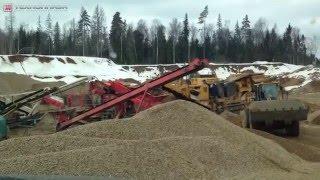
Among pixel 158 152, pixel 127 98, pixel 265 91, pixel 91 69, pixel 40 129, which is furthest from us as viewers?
pixel 91 69

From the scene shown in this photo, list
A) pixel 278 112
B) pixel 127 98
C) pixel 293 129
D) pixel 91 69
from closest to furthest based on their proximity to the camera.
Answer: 1. pixel 278 112
2. pixel 127 98
3. pixel 293 129
4. pixel 91 69

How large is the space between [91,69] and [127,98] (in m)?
56.0

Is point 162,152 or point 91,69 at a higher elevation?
point 91,69

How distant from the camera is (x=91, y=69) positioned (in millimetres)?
74188

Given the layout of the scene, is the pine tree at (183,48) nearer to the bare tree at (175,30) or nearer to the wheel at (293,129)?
the bare tree at (175,30)

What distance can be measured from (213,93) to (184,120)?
12626 millimetres

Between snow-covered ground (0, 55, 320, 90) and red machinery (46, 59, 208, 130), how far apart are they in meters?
38.2

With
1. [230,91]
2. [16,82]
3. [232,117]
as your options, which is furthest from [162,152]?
[16,82]

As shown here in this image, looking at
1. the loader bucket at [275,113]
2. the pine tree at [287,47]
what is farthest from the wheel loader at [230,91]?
the pine tree at [287,47]

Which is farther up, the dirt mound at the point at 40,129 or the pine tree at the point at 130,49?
the pine tree at the point at 130,49

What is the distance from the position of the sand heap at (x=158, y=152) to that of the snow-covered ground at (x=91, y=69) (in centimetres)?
4752

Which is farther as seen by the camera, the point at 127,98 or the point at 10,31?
the point at 10,31

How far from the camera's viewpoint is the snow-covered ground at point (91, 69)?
215 ft

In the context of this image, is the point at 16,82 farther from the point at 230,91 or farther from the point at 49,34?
the point at 49,34
